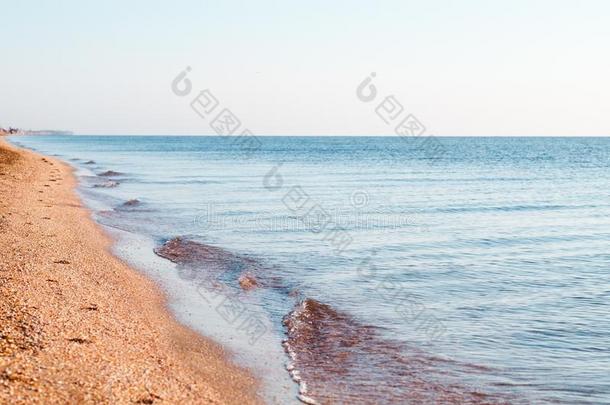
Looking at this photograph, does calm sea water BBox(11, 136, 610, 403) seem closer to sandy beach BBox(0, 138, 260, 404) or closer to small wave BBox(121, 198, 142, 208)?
small wave BBox(121, 198, 142, 208)

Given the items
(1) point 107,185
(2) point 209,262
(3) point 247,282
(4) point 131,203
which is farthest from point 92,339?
(1) point 107,185

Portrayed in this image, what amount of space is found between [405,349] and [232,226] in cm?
1557

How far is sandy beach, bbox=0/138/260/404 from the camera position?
9.26m

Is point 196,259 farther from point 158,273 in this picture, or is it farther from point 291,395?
point 291,395

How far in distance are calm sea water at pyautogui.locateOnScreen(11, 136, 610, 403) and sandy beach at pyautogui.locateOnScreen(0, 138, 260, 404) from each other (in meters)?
0.71

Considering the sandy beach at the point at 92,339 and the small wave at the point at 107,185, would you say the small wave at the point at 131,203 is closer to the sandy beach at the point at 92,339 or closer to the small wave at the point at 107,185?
the small wave at the point at 107,185

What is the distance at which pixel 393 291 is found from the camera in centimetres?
1689

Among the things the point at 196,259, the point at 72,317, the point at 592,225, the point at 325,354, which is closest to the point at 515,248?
the point at 592,225

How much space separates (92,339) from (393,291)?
8270mm

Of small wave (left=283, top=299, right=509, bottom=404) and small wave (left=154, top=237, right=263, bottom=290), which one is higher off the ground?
small wave (left=283, top=299, right=509, bottom=404)

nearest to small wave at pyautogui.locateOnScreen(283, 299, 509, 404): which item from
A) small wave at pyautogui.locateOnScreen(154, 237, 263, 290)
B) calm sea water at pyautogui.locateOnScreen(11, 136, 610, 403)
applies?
calm sea water at pyautogui.locateOnScreen(11, 136, 610, 403)

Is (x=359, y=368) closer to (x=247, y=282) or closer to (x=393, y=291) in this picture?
(x=393, y=291)

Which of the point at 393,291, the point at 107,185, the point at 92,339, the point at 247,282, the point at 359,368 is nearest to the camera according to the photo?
the point at 92,339

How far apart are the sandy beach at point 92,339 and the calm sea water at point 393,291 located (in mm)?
713
